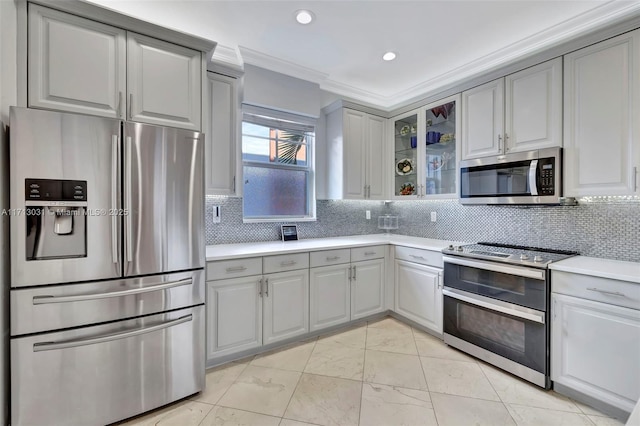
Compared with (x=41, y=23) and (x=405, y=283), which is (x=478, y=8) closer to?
(x=405, y=283)

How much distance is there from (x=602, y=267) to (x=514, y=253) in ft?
1.85

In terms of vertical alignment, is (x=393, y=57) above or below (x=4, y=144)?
above

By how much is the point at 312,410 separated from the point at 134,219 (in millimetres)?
1651

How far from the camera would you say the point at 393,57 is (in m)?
2.83

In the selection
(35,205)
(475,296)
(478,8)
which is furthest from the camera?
(475,296)

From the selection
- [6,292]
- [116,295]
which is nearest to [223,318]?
[116,295]

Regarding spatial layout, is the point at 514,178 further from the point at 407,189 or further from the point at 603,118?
the point at 407,189

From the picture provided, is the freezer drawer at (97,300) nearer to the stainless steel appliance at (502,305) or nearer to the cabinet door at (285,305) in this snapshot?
the cabinet door at (285,305)

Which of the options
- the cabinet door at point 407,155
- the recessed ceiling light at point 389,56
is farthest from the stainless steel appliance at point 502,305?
the recessed ceiling light at point 389,56

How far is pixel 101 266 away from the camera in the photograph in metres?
1.62

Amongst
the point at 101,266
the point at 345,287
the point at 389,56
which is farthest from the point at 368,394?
the point at 389,56

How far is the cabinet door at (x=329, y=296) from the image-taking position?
9.00 feet

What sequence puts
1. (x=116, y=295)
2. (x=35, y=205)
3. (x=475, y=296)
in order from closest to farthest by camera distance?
(x=35, y=205) → (x=116, y=295) → (x=475, y=296)

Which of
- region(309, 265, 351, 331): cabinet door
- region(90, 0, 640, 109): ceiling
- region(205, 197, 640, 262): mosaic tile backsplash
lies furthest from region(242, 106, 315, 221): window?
region(309, 265, 351, 331): cabinet door
